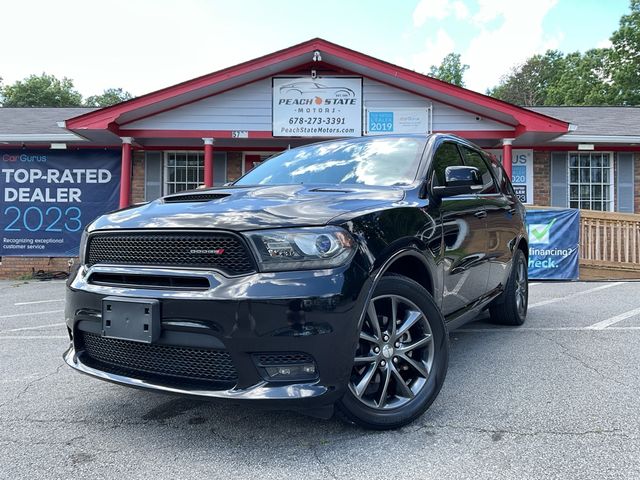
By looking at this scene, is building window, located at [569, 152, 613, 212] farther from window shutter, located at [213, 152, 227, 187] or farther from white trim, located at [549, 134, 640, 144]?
window shutter, located at [213, 152, 227, 187]

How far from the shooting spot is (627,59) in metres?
36.2

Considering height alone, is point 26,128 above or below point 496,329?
above

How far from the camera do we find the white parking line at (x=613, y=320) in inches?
198

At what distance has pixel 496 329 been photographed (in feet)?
16.2

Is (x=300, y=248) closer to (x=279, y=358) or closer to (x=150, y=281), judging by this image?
(x=279, y=358)

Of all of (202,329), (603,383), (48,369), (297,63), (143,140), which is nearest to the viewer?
(202,329)

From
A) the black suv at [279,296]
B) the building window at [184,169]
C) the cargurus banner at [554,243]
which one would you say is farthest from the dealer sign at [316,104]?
the black suv at [279,296]

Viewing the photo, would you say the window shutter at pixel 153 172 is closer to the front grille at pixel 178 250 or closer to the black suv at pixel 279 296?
the black suv at pixel 279 296

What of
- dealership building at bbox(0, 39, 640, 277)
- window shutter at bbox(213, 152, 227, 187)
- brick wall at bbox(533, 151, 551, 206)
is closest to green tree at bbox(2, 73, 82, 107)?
dealership building at bbox(0, 39, 640, 277)

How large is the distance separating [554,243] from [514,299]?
4.96m

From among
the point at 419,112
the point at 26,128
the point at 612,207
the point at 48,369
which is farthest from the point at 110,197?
the point at 612,207

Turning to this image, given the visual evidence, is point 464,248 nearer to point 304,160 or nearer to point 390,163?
point 390,163

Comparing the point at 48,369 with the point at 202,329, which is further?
the point at 48,369

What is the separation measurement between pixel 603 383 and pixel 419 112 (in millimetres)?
7883
